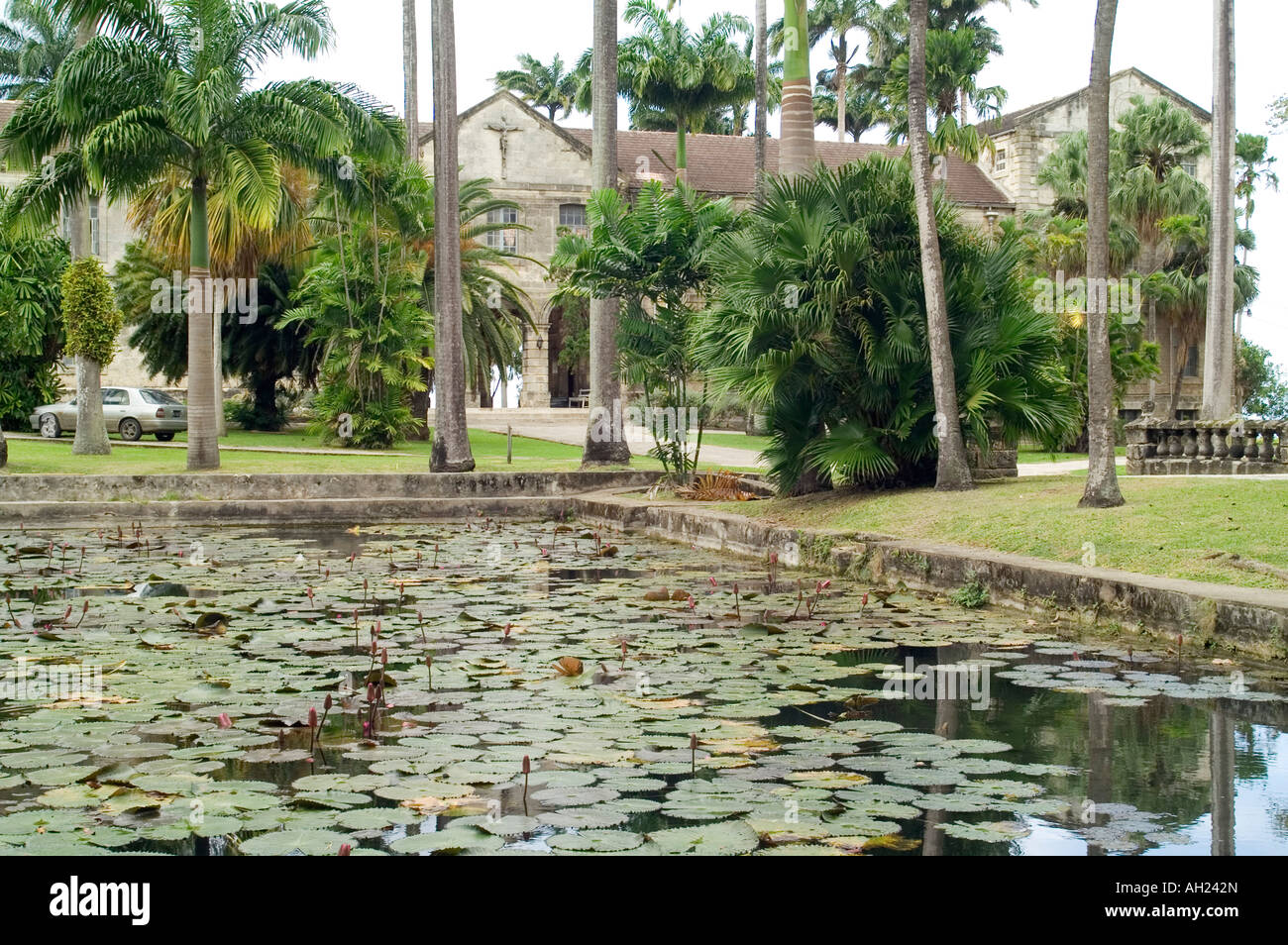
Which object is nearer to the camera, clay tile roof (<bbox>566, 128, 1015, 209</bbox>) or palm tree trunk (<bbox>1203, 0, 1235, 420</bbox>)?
palm tree trunk (<bbox>1203, 0, 1235, 420</bbox>)

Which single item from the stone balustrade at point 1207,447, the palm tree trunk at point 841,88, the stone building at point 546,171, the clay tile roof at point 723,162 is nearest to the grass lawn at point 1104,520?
the stone balustrade at point 1207,447

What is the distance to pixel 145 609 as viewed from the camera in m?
9.57

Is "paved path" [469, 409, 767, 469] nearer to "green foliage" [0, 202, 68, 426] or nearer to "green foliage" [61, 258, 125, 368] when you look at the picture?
"green foliage" [61, 258, 125, 368]

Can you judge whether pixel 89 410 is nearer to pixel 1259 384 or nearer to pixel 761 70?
pixel 761 70

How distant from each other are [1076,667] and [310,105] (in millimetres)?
16669

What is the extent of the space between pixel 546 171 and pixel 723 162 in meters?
6.13

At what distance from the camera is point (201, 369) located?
20.8m

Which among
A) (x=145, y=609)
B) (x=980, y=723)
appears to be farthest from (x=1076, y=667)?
(x=145, y=609)

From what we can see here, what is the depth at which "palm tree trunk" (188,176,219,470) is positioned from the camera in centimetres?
2066

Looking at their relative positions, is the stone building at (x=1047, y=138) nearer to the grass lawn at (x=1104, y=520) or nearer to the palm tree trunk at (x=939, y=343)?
the palm tree trunk at (x=939, y=343)

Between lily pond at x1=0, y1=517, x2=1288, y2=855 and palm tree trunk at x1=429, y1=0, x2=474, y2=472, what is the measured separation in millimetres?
11188

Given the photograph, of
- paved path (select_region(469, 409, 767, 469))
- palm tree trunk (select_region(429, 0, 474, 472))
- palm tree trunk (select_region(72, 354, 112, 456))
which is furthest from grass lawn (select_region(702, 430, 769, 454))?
palm tree trunk (select_region(72, 354, 112, 456))

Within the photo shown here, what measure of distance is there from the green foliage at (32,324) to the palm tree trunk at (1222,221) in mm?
22060

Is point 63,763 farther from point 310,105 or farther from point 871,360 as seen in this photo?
point 310,105
